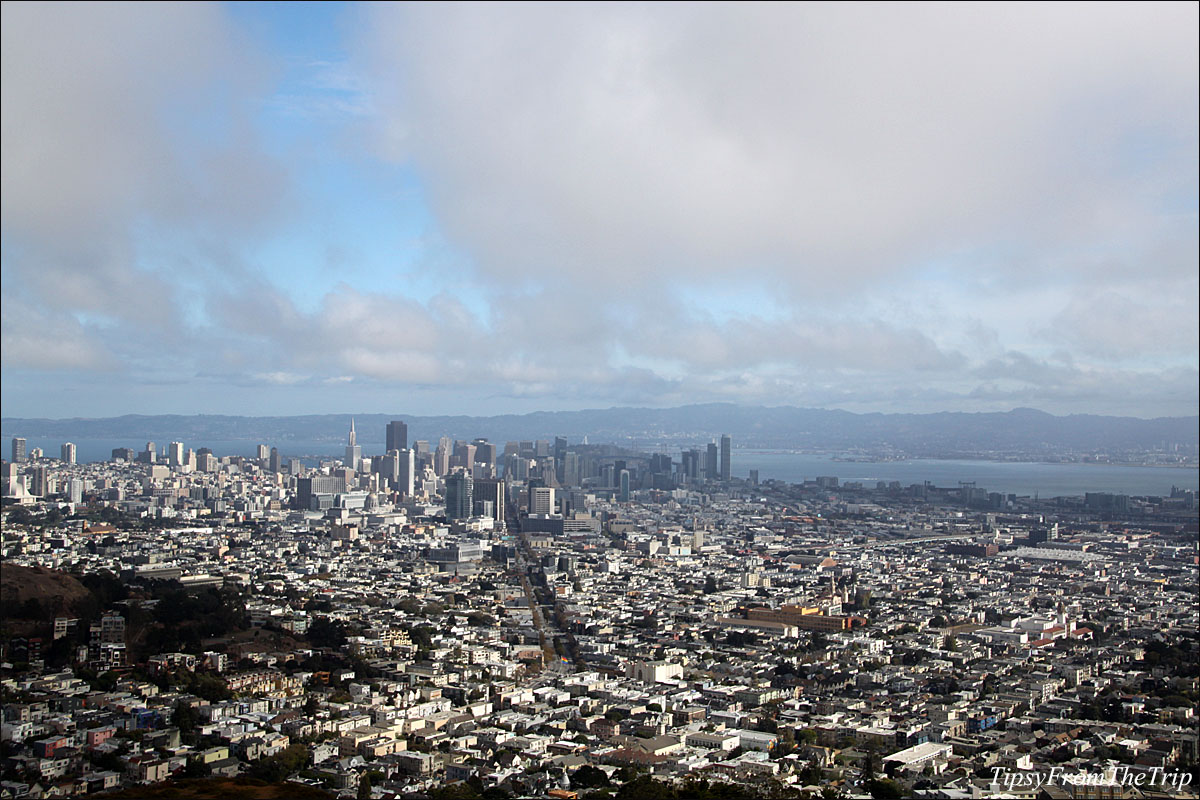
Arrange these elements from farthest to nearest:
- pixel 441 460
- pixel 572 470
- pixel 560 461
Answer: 1. pixel 441 460
2. pixel 560 461
3. pixel 572 470

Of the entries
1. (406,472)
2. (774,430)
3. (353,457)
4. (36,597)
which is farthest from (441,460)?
(36,597)

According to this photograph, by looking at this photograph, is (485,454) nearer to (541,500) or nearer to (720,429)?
(541,500)

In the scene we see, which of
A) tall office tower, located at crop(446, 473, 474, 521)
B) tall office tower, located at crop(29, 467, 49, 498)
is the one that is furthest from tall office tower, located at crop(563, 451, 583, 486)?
tall office tower, located at crop(29, 467, 49, 498)

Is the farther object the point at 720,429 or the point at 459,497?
the point at 720,429

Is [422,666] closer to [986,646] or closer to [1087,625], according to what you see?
[986,646]

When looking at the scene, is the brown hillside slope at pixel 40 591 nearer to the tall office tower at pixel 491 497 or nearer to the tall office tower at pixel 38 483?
the tall office tower at pixel 38 483

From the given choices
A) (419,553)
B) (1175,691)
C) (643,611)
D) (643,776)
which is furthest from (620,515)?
(643,776)

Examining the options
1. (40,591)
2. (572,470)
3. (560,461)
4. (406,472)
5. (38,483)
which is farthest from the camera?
(560,461)
